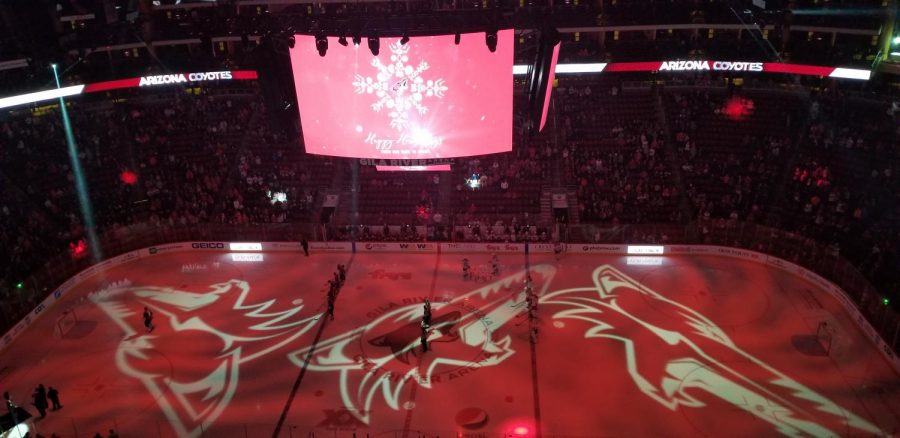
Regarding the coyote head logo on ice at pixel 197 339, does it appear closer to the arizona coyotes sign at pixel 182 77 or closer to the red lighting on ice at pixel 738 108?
the arizona coyotes sign at pixel 182 77

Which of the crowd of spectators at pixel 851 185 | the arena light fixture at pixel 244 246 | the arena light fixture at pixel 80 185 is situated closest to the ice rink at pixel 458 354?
the arena light fixture at pixel 80 185

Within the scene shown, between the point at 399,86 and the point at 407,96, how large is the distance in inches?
17.2

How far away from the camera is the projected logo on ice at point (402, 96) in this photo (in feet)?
70.9

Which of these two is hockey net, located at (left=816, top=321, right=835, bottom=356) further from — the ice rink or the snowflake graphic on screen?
the snowflake graphic on screen

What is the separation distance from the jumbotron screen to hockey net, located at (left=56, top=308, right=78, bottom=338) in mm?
10812

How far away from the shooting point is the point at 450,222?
2942 cm

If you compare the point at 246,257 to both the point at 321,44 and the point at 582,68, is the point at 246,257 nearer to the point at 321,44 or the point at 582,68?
the point at 321,44

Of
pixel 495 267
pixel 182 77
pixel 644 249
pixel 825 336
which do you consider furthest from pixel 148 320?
pixel 825 336

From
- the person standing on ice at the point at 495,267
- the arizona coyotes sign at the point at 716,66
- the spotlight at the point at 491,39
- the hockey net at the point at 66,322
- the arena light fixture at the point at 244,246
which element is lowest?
the hockey net at the point at 66,322

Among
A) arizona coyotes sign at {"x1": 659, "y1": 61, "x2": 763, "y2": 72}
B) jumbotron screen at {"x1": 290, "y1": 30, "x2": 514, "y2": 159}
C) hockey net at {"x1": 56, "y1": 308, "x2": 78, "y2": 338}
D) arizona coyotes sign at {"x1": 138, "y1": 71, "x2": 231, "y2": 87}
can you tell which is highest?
arizona coyotes sign at {"x1": 138, "y1": 71, "x2": 231, "y2": 87}

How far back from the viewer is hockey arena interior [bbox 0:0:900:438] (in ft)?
60.7

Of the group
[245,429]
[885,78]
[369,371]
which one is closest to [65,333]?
[245,429]

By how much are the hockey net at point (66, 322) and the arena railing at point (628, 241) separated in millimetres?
1089

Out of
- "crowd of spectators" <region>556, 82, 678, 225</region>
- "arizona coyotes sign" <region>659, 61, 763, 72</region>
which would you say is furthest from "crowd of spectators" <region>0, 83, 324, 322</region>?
"arizona coyotes sign" <region>659, 61, 763, 72</region>
